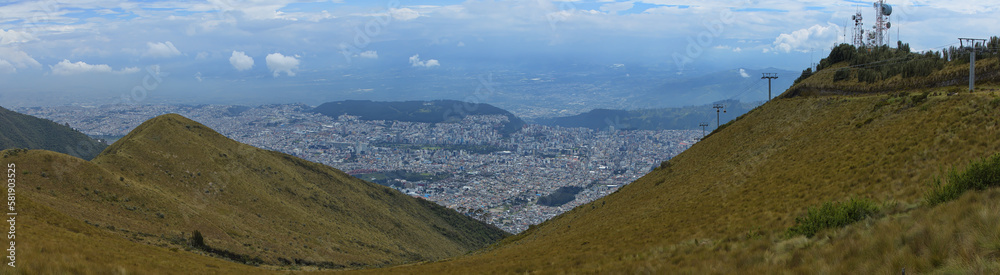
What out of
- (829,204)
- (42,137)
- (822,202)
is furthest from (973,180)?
(42,137)

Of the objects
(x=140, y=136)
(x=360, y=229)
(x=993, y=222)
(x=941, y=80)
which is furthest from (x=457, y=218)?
(x=993, y=222)

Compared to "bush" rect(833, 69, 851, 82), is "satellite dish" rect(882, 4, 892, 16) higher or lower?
higher

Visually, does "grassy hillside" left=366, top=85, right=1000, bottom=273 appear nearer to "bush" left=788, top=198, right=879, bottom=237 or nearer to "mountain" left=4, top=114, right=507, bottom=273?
"bush" left=788, top=198, right=879, bottom=237

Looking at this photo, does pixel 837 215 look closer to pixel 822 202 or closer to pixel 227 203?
pixel 822 202

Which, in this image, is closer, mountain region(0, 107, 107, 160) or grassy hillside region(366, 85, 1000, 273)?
grassy hillside region(366, 85, 1000, 273)

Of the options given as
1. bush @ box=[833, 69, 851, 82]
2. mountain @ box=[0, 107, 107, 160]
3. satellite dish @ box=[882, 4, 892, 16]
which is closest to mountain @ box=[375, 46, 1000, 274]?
bush @ box=[833, 69, 851, 82]

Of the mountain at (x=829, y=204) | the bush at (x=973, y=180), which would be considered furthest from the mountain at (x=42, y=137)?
the bush at (x=973, y=180)

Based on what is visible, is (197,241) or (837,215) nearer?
(837,215)

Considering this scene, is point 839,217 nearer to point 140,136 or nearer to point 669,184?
point 669,184
